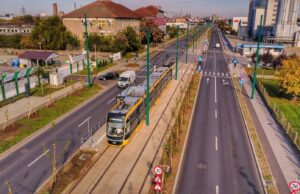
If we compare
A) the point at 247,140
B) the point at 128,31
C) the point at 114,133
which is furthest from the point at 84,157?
the point at 128,31

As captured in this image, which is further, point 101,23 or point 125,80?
point 101,23

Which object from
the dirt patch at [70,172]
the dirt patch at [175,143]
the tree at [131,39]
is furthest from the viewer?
the tree at [131,39]

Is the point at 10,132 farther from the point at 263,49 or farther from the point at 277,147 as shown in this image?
the point at 263,49

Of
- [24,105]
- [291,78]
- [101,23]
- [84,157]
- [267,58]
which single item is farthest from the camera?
[101,23]

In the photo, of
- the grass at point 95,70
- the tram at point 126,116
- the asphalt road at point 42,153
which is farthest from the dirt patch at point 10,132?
the grass at point 95,70

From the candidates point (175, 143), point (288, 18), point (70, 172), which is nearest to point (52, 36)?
point (175, 143)

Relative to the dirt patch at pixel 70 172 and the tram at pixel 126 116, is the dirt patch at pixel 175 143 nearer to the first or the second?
the tram at pixel 126 116
